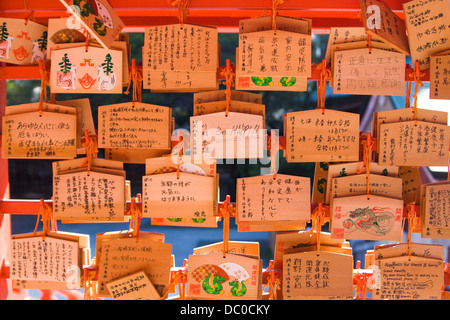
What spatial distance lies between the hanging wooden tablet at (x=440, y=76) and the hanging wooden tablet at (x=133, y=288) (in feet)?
3.69

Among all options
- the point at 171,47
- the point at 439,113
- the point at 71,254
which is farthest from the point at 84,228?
the point at 439,113

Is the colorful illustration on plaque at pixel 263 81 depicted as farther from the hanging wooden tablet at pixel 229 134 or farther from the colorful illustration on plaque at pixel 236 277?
the colorful illustration on plaque at pixel 236 277

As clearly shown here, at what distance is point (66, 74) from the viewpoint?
1411 millimetres

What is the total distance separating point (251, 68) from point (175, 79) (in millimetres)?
251

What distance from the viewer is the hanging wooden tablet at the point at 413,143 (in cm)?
140

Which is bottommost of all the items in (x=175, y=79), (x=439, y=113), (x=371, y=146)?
(x=371, y=146)

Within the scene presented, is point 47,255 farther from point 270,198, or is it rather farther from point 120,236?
Result: point 270,198

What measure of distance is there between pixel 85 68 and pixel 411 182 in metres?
1.18

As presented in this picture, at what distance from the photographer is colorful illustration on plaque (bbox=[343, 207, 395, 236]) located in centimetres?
142

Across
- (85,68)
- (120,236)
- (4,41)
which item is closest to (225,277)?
(120,236)

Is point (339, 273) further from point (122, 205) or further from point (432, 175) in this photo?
point (432, 175)

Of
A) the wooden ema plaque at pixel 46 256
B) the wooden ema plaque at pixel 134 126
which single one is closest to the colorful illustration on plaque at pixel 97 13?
the wooden ema plaque at pixel 134 126

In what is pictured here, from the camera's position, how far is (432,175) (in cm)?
229

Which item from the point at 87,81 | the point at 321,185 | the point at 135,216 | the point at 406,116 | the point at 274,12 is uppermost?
the point at 274,12
